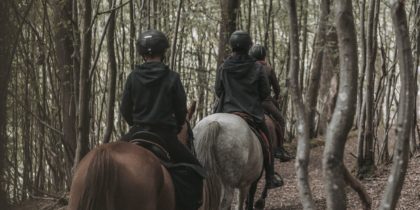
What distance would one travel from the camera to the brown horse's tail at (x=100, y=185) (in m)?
4.44

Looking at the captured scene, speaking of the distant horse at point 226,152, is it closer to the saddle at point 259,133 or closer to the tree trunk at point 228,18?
the saddle at point 259,133

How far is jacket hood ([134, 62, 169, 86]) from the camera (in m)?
5.47

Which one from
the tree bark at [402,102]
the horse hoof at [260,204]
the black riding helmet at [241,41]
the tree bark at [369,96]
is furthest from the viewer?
the tree bark at [369,96]

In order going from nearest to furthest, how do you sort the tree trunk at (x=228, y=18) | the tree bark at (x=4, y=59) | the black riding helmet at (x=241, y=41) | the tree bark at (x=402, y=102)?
1. the tree bark at (x=4, y=59)
2. the tree bark at (x=402, y=102)
3. the black riding helmet at (x=241, y=41)
4. the tree trunk at (x=228, y=18)

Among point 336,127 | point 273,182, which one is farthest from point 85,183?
point 273,182

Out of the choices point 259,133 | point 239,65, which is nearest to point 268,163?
point 259,133

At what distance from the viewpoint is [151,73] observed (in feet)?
18.1

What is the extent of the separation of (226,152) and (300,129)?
3.36 meters

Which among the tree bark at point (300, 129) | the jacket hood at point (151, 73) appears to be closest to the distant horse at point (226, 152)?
the jacket hood at point (151, 73)

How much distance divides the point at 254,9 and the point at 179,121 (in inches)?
657

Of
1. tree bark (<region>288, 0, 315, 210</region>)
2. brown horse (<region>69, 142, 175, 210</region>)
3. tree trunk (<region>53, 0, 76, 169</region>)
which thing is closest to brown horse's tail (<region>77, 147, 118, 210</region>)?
brown horse (<region>69, 142, 175, 210</region>)

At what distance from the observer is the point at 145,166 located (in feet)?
15.6

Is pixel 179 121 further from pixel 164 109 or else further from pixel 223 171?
pixel 223 171

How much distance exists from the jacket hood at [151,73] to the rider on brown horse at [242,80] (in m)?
2.85
